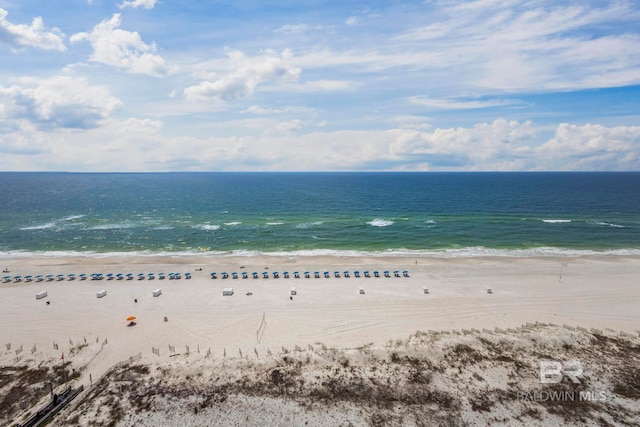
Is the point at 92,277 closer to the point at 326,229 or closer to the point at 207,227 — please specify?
the point at 207,227

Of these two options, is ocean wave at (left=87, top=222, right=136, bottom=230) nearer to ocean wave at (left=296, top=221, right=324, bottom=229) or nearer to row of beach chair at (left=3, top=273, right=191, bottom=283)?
row of beach chair at (left=3, top=273, right=191, bottom=283)

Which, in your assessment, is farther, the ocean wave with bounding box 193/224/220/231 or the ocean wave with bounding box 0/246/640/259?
the ocean wave with bounding box 193/224/220/231

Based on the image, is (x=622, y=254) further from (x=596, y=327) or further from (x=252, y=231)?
(x=252, y=231)

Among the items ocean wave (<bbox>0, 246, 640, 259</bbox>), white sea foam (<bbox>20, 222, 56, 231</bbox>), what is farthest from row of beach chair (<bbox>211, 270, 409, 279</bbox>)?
white sea foam (<bbox>20, 222, 56, 231</bbox>)

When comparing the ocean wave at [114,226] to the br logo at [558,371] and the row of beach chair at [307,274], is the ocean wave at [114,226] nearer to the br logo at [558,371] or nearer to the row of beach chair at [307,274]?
the row of beach chair at [307,274]

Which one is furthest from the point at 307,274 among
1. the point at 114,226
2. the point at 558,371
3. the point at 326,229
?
the point at 114,226

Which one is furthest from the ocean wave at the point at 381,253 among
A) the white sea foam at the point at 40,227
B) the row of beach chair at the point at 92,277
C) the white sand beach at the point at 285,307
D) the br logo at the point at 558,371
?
the br logo at the point at 558,371
